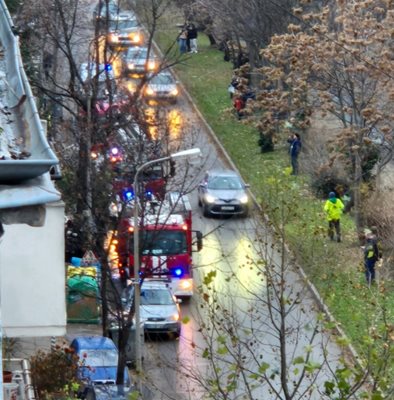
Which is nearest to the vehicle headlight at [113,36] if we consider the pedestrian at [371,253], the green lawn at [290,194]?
the green lawn at [290,194]

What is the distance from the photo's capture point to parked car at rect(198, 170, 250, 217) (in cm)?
4219

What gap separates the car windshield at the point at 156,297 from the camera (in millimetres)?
32844

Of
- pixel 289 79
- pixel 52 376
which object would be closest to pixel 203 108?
pixel 289 79

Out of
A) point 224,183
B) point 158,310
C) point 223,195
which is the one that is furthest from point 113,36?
point 158,310

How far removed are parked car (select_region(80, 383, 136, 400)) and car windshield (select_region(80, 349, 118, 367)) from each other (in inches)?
97.0

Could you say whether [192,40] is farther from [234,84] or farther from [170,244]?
[170,244]

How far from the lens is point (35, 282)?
7496 millimetres

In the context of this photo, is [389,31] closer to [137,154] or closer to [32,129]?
[137,154]

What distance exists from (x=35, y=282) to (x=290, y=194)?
64.2 ft

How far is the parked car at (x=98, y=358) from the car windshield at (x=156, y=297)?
379 cm

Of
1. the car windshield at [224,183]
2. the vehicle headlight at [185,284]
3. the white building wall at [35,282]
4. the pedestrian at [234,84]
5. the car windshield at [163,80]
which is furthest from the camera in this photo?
the car windshield at [163,80]

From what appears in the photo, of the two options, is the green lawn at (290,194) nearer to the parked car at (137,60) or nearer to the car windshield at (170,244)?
the parked car at (137,60)

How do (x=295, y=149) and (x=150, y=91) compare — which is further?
(x=150, y=91)

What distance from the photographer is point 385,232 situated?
32750mm
